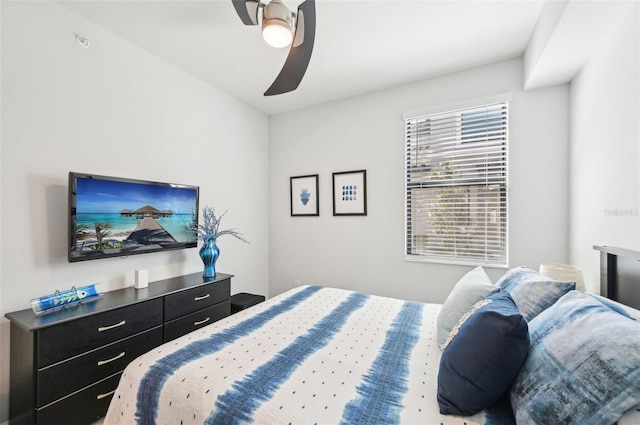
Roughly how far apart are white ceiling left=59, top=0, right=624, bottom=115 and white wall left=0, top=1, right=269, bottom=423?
9.2 inches

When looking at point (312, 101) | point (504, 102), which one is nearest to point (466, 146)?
point (504, 102)

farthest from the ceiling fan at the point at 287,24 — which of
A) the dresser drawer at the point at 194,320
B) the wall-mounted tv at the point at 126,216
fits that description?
the dresser drawer at the point at 194,320

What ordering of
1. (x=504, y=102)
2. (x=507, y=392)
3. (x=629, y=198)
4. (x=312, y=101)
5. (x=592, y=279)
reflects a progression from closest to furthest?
1. (x=507, y=392)
2. (x=629, y=198)
3. (x=592, y=279)
4. (x=504, y=102)
5. (x=312, y=101)

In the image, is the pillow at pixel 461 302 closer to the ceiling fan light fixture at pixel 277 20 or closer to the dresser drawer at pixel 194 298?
the ceiling fan light fixture at pixel 277 20

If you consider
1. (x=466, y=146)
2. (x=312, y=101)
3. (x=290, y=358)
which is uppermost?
(x=312, y=101)

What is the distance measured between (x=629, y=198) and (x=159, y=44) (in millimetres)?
3490

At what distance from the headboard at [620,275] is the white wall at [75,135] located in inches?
128

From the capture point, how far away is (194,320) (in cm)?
240

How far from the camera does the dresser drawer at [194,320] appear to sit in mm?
2201

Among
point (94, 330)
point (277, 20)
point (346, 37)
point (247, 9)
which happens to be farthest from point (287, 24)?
point (94, 330)

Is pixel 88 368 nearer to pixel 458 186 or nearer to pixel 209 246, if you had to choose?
pixel 209 246

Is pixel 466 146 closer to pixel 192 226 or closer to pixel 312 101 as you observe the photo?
pixel 312 101

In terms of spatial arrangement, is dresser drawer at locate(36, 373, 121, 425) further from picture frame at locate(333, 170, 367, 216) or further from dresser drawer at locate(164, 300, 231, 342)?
picture frame at locate(333, 170, 367, 216)

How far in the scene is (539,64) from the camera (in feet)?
6.82
